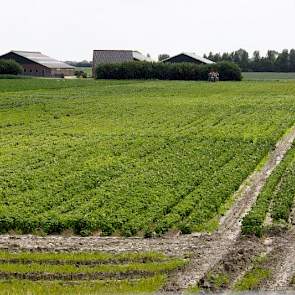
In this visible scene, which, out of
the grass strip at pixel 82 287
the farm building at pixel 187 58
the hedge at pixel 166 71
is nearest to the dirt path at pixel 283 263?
the grass strip at pixel 82 287

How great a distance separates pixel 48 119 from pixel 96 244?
87.7 feet

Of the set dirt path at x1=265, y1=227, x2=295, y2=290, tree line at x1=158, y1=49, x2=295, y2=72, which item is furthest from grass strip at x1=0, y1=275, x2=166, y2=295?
tree line at x1=158, y1=49, x2=295, y2=72

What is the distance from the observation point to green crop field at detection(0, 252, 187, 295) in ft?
39.5

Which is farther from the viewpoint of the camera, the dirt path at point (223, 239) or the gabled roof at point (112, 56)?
the gabled roof at point (112, 56)

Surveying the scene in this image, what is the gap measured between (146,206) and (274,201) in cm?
399

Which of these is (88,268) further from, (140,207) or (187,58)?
(187,58)

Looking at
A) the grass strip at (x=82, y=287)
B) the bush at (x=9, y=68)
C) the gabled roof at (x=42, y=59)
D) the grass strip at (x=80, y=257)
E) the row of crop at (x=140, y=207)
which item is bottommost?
the grass strip at (x=82, y=287)

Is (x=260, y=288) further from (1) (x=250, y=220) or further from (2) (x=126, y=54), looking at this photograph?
(2) (x=126, y=54)

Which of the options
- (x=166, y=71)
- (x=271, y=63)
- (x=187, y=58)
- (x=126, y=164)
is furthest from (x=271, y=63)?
(x=126, y=164)

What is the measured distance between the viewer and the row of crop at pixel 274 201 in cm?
1625

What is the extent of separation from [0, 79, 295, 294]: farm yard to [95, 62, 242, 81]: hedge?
70799 millimetres

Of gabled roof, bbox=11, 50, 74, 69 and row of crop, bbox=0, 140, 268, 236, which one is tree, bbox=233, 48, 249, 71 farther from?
row of crop, bbox=0, 140, 268, 236

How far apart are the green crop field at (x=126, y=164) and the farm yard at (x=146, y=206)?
2.1 inches

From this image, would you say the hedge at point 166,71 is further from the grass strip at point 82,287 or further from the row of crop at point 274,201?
the grass strip at point 82,287
